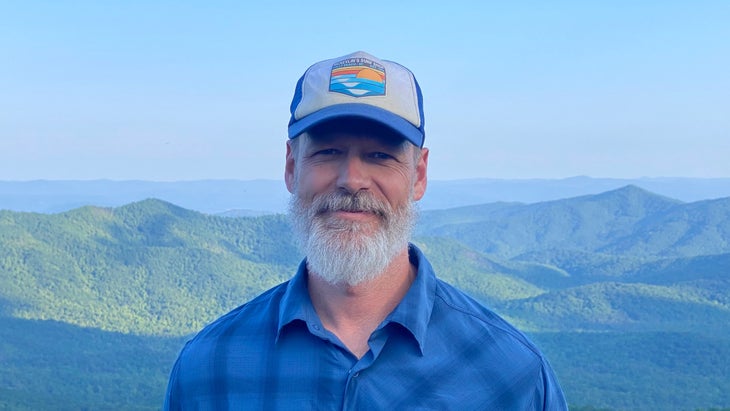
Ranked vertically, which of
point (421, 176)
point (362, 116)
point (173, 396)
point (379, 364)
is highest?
point (362, 116)

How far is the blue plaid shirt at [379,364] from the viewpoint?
3.85m

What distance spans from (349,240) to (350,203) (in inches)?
6.3

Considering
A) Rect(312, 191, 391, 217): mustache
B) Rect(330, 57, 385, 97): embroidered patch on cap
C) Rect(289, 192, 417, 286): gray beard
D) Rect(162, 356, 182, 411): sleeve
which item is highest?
Rect(330, 57, 385, 97): embroidered patch on cap

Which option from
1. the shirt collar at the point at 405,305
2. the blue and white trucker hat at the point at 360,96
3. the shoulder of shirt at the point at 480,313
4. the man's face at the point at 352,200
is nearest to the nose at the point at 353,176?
the man's face at the point at 352,200

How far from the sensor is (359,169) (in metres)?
4.01

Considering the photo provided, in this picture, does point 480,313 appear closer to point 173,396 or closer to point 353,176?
point 353,176

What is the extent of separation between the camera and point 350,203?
4.02 m

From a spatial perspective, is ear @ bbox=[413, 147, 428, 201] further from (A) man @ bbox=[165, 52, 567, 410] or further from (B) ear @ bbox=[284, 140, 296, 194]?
(B) ear @ bbox=[284, 140, 296, 194]

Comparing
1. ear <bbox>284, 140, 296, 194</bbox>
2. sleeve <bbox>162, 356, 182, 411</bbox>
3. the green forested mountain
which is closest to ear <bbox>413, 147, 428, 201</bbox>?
ear <bbox>284, 140, 296, 194</bbox>

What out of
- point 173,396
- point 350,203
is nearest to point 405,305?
point 350,203

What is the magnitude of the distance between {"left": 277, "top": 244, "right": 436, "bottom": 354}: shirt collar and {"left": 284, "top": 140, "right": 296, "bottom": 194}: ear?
1.21ft

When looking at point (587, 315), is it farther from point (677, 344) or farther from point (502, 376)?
point (502, 376)

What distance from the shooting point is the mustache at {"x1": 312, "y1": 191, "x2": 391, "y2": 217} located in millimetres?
4020

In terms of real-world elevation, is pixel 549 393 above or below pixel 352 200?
below
